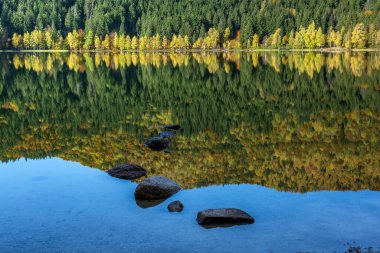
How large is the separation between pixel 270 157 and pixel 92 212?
12456mm

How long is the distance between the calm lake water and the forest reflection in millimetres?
132

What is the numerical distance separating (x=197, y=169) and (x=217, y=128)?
1145 centimetres

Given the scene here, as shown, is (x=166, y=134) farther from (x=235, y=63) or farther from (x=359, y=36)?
(x=359, y=36)

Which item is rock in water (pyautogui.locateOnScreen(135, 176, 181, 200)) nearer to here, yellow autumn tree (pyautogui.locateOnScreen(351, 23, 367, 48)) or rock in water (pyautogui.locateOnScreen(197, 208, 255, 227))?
rock in water (pyautogui.locateOnScreen(197, 208, 255, 227))

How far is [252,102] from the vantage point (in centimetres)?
4684

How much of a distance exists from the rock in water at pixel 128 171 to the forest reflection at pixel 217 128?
1062mm

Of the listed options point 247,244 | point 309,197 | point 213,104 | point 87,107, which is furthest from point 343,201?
point 87,107

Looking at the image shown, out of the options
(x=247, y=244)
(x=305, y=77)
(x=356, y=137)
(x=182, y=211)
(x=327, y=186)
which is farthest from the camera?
(x=305, y=77)

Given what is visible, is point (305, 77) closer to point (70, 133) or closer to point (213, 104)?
point (213, 104)

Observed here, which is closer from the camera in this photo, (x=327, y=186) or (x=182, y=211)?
(x=182, y=211)

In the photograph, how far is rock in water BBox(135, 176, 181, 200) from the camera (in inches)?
779

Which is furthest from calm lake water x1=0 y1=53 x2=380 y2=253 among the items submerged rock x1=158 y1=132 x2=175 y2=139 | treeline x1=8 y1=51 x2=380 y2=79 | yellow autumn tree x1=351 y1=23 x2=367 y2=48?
yellow autumn tree x1=351 y1=23 x2=367 y2=48

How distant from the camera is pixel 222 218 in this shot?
16.9 metres

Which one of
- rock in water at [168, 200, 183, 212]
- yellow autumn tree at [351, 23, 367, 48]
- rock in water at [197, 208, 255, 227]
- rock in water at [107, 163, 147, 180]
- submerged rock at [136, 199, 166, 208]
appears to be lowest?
rock in water at [107, 163, 147, 180]
